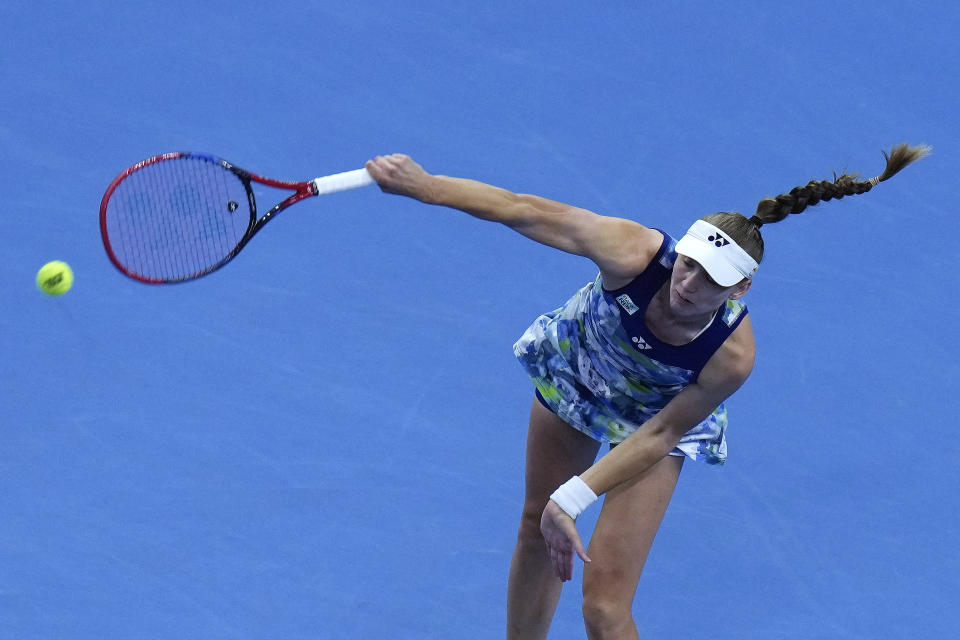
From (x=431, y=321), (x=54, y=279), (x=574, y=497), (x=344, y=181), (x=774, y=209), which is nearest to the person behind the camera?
(x=344, y=181)

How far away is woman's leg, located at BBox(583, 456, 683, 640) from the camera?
13.6 feet

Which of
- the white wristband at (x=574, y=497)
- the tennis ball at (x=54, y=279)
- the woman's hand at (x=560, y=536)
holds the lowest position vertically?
the woman's hand at (x=560, y=536)

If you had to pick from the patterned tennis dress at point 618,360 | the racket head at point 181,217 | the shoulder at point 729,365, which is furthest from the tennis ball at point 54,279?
the shoulder at point 729,365

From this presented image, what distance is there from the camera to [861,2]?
809 cm

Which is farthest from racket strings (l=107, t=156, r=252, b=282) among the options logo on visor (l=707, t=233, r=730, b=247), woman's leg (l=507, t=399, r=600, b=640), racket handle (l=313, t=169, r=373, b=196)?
logo on visor (l=707, t=233, r=730, b=247)

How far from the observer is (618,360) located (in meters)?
4.22

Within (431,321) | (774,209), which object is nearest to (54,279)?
(431,321)

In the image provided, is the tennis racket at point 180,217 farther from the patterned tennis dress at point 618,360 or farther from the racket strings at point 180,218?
the patterned tennis dress at point 618,360

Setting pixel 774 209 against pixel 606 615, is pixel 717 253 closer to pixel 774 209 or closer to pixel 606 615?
pixel 774 209

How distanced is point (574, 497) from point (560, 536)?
0.11 m

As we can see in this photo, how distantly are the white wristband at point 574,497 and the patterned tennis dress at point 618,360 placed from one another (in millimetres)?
306

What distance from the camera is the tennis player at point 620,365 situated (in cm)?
379

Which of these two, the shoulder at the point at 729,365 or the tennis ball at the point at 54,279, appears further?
the tennis ball at the point at 54,279

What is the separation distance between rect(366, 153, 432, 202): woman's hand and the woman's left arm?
0.99m
